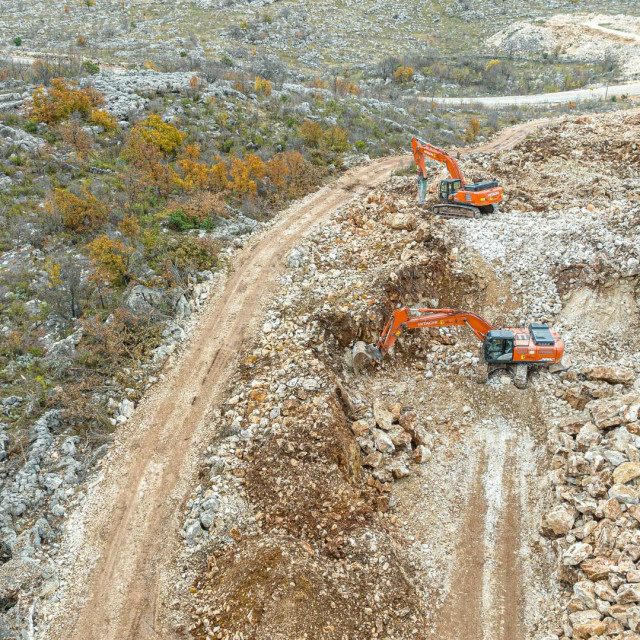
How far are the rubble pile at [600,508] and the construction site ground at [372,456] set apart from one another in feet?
0.20

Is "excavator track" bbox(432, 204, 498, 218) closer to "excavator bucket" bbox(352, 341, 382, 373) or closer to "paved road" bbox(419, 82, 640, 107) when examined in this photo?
"excavator bucket" bbox(352, 341, 382, 373)

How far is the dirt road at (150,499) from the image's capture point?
38.1 feet

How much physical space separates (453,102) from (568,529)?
42.2 metres

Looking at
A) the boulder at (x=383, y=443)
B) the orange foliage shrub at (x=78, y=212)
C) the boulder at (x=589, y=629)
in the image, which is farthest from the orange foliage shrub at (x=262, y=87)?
the boulder at (x=589, y=629)

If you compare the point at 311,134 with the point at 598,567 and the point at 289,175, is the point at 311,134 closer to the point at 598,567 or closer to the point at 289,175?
the point at 289,175

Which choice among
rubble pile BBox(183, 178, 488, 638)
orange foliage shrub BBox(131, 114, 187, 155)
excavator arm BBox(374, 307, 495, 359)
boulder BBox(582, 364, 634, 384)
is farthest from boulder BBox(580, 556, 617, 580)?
orange foliage shrub BBox(131, 114, 187, 155)

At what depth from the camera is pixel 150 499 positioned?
13.9m

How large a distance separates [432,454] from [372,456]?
1874 millimetres

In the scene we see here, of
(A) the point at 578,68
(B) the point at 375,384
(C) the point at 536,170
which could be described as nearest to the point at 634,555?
(B) the point at 375,384

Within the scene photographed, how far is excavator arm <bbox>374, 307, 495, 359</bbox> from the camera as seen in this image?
55.9 feet

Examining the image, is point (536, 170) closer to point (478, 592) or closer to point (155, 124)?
point (155, 124)

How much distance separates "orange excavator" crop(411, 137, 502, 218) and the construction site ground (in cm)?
93

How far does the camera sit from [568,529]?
1280 cm

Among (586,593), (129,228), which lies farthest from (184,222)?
(586,593)
